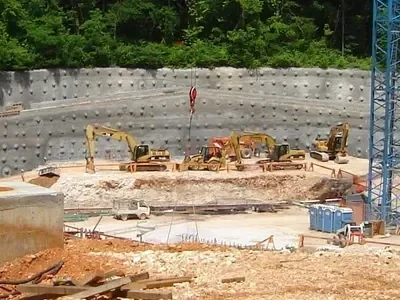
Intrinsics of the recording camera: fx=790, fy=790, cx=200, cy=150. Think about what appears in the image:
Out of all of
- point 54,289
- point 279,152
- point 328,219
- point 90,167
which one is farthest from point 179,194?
point 54,289

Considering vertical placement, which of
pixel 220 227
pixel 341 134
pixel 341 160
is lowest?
pixel 220 227

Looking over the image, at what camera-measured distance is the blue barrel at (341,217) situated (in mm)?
27266

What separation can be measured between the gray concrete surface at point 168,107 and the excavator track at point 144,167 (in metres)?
3.76

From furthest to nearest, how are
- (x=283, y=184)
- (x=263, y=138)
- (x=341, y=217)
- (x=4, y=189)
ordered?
(x=263, y=138) → (x=283, y=184) → (x=341, y=217) → (x=4, y=189)

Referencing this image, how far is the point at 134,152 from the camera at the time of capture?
115 ft

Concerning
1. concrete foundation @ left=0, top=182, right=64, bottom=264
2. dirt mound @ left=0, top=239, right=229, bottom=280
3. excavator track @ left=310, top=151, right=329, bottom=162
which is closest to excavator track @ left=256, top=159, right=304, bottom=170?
excavator track @ left=310, top=151, right=329, bottom=162

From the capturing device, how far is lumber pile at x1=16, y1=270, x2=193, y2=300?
34.7 feet

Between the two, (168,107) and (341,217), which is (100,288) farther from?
(168,107)

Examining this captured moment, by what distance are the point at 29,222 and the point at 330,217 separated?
1606 centimetres

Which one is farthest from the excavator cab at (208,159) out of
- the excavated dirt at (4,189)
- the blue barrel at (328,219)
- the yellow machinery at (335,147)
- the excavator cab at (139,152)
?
the excavated dirt at (4,189)

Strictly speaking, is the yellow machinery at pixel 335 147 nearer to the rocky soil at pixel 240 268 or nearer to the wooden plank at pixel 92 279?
the rocky soil at pixel 240 268

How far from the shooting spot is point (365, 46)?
4672cm

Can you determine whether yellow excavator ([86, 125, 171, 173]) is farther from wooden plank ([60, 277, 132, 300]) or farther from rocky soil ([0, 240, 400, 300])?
wooden plank ([60, 277, 132, 300])

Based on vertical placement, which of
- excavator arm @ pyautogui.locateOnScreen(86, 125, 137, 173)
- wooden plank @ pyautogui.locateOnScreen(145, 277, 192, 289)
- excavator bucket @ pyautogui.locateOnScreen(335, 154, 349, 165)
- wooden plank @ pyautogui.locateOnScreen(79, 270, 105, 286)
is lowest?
excavator bucket @ pyautogui.locateOnScreen(335, 154, 349, 165)
